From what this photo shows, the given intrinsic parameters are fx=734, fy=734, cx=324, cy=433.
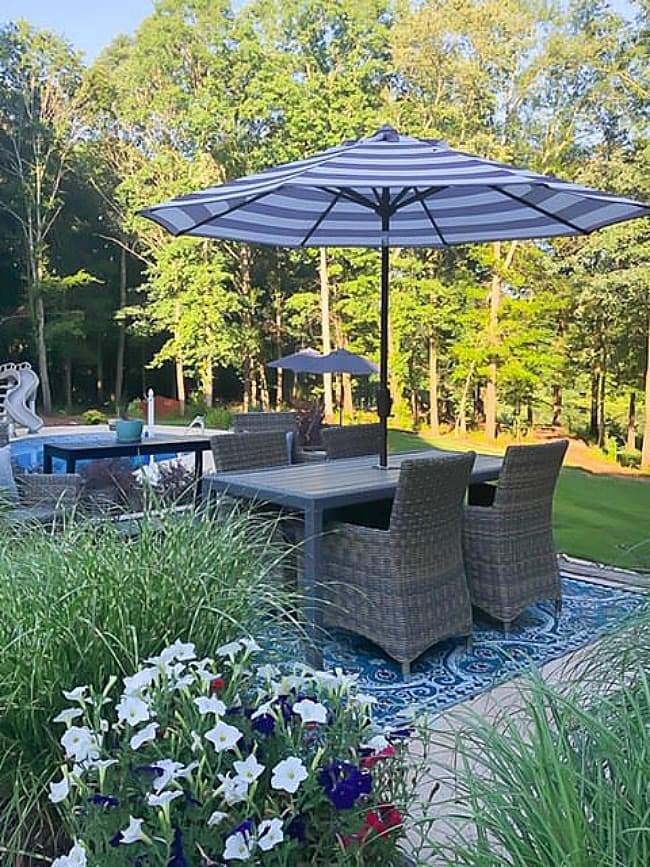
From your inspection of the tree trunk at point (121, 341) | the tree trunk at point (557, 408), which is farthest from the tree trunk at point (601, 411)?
the tree trunk at point (121, 341)

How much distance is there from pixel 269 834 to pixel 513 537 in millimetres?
2706

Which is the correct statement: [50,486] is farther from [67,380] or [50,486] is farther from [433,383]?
[67,380]

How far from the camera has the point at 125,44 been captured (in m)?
19.8

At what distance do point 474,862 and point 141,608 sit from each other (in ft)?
3.50

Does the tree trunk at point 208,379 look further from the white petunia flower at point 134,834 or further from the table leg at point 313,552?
the white petunia flower at point 134,834

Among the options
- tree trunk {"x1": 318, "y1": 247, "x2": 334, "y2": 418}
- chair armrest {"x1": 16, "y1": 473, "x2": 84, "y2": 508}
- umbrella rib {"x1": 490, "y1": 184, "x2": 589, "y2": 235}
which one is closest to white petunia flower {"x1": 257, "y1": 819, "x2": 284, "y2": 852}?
chair armrest {"x1": 16, "y1": 473, "x2": 84, "y2": 508}

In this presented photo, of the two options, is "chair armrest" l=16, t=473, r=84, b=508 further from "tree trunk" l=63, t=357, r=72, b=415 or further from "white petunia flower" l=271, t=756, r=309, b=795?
"tree trunk" l=63, t=357, r=72, b=415

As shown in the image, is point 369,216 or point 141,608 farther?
point 369,216

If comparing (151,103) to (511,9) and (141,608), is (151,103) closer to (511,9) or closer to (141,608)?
(511,9)

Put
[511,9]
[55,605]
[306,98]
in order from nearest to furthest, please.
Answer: [55,605] → [511,9] → [306,98]

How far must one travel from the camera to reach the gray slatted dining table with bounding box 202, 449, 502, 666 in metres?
3.31

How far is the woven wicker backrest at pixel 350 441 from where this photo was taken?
516cm

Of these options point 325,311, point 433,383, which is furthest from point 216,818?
point 433,383

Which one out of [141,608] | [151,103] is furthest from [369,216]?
Answer: [151,103]
